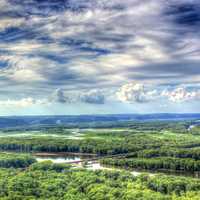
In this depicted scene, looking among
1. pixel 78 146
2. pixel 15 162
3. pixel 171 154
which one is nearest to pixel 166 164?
pixel 171 154

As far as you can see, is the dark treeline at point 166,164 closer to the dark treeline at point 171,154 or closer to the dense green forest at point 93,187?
the dark treeline at point 171,154

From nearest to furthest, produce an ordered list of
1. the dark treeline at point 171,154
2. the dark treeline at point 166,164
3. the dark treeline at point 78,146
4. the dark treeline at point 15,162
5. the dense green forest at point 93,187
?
the dense green forest at point 93,187 < the dark treeline at point 15,162 < the dark treeline at point 166,164 < the dark treeline at point 171,154 < the dark treeline at point 78,146

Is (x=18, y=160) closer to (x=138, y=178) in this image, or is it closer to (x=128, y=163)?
(x=128, y=163)

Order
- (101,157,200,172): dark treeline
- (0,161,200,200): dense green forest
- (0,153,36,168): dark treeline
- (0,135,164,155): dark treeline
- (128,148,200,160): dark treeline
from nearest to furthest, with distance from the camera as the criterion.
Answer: (0,161,200,200): dense green forest, (0,153,36,168): dark treeline, (101,157,200,172): dark treeline, (128,148,200,160): dark treeline, (0,135,164,155): dark treeline

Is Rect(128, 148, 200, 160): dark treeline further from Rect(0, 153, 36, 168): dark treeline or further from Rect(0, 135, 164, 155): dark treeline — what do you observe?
Rect(0, 153, 36, 168): dark treeline

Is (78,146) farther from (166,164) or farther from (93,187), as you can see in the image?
(93,187)

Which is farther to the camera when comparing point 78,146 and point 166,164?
point 78,146

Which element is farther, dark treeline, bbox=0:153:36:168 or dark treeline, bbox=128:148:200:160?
dark treeline, bbox=128:148:200:160

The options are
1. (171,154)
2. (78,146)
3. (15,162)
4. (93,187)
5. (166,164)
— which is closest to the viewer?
(93,187)

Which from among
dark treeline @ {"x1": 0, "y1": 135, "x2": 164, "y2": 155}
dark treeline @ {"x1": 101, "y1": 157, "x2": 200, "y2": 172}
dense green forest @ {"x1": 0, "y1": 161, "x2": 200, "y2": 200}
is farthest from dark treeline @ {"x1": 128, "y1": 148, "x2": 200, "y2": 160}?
dense green forest @ {"x1": 0, "y1": 161, "x2": 200, "y2": 200}

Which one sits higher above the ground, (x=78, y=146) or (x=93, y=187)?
(x=93, y=187)

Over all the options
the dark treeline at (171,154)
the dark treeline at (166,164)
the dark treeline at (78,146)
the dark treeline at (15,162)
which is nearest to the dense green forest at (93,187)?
the dark treeline at (15,162)

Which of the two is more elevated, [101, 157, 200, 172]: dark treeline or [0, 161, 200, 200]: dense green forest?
[0, 161, 200, 200]: dense green forest
